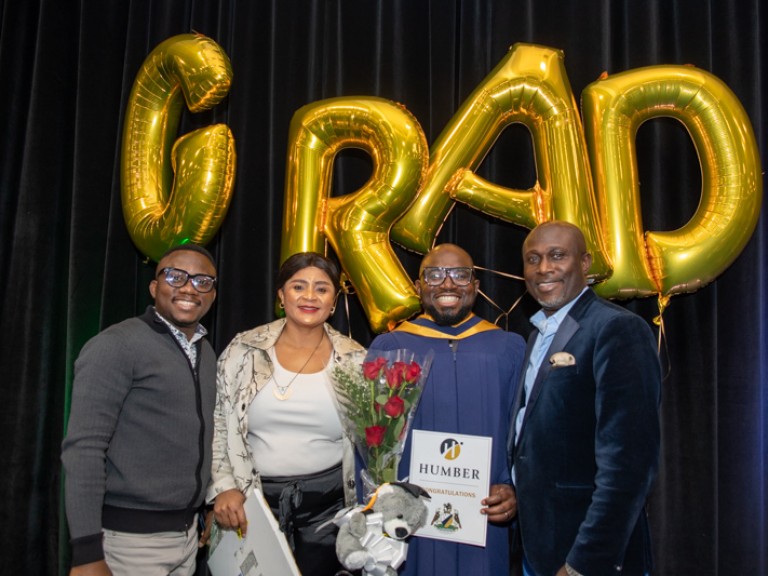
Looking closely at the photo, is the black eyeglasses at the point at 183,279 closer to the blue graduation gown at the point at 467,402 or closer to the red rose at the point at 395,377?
the blue graduation gown at the point at 467,402

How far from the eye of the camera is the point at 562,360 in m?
1.79

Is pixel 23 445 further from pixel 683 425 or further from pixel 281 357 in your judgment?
pixel 683 425

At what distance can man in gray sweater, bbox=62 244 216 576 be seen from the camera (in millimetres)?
1774

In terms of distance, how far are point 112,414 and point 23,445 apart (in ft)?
5.95

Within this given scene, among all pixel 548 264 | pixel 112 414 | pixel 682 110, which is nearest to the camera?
pixel 112 414

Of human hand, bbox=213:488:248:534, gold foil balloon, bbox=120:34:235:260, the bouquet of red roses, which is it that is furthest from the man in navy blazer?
gold foil balloon, bbox=120:34:235:260

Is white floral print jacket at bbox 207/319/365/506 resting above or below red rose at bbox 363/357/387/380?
below

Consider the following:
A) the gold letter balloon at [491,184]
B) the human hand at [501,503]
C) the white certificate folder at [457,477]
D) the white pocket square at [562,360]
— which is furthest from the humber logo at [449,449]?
the gold letter balloon at [491,184]

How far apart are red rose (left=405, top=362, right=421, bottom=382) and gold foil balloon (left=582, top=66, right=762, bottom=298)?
3.59 ft

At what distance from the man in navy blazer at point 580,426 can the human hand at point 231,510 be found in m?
0.85

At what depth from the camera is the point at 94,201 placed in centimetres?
→ 330

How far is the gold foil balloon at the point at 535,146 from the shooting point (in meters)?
2.51

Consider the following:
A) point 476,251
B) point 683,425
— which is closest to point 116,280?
point 476,251

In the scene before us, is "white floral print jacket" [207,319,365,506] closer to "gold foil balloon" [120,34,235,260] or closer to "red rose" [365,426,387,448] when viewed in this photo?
"red rose" [365,426,387,448]
